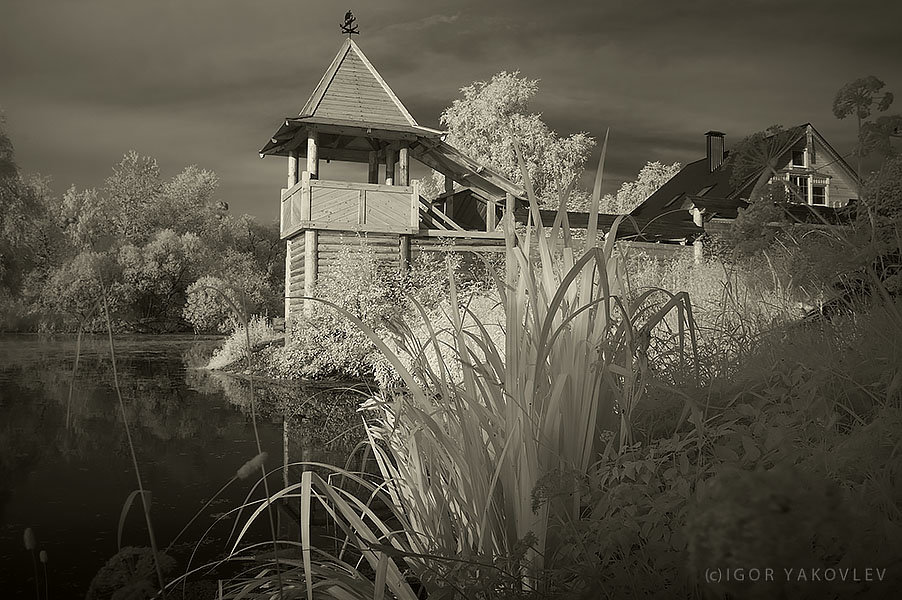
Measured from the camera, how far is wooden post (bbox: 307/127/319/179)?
9.38 m

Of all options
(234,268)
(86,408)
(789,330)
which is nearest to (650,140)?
A: (234,268)

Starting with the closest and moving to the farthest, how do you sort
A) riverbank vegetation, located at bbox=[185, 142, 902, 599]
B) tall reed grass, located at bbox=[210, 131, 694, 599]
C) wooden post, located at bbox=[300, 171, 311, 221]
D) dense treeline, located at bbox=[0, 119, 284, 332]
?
riverbank vegetation, located at bbox=[185, 142, 902, 599]
tall reed grass, located at bbox=[210, 131, 694, 599]
wooden post, located at bbox=[300, 171, 311, 221]
dense treeline, located at bbox=[0, 119, 284, 332]

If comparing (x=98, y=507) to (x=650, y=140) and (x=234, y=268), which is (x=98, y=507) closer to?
(x=234, y=268)

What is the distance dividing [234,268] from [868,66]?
50.5ft

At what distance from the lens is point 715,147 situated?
18.0m

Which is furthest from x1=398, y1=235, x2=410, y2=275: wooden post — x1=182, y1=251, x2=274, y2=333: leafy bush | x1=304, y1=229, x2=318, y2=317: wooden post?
x1=182, y1=251, x2=274, y2=333: leafy bush

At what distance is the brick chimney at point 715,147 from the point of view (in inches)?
698

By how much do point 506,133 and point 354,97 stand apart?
8.34 m

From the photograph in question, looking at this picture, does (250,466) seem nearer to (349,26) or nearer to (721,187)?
(349,26)

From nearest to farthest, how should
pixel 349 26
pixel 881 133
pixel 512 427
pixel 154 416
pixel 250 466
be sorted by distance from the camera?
pixel 250 466
pixel 512 427
pixel 881 133
pixel 154 416
pixel 349 26

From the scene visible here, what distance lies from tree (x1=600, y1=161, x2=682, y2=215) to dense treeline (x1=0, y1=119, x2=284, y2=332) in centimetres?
1053

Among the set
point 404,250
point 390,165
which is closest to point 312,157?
point 390,165

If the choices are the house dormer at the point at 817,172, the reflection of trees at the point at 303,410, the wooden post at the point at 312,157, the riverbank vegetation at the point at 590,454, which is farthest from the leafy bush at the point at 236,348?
the house dormer at the point at 817,172

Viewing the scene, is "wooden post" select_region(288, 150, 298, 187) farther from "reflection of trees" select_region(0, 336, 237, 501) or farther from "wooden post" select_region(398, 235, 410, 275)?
"reflection of trees" select_region(0, 336, 237, 501)
